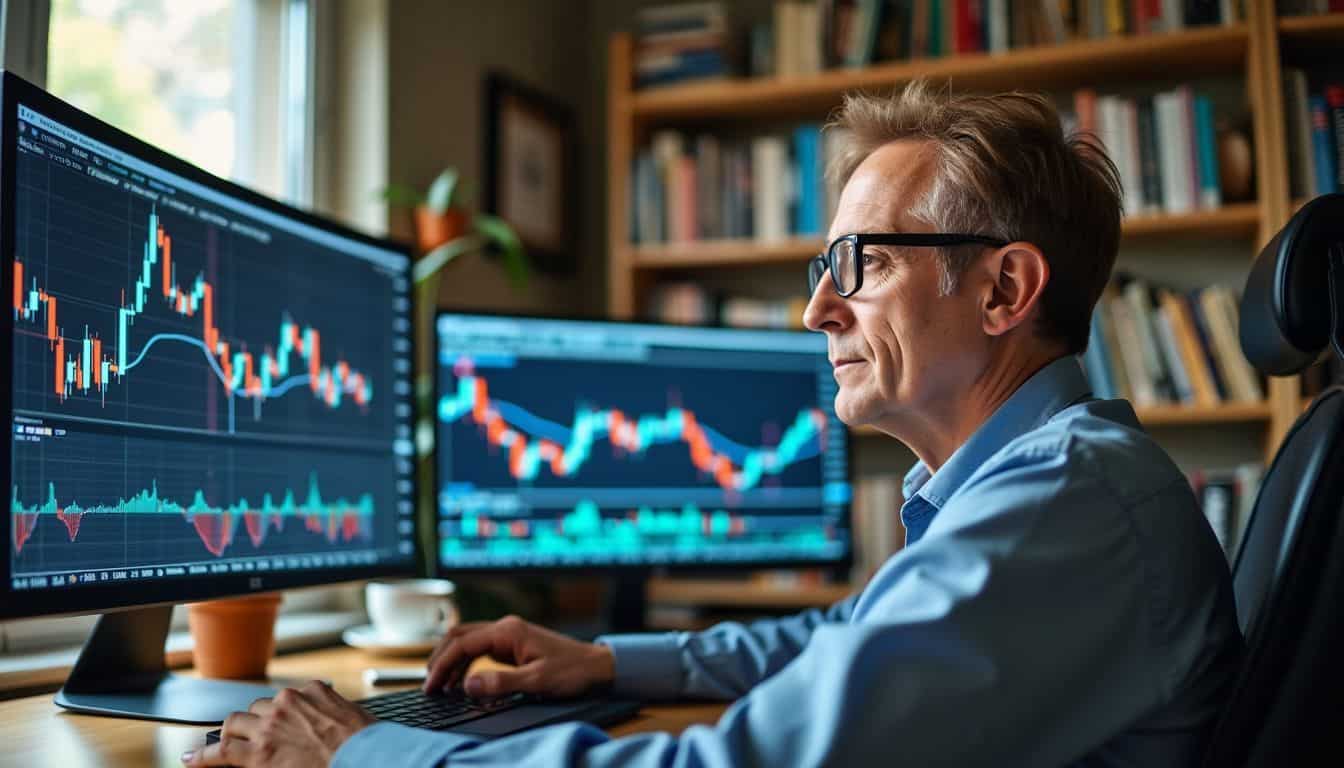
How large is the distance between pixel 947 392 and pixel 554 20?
2.10m

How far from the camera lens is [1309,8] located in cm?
225

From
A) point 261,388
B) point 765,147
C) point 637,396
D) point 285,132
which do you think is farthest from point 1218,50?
point 261,388

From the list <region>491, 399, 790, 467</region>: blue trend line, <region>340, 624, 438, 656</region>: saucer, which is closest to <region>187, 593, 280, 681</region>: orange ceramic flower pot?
<region>340, 624, 438, 656</region>: saucer

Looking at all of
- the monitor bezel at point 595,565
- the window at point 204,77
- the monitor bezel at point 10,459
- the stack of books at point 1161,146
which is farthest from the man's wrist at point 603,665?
the stack of books at point 1161,146

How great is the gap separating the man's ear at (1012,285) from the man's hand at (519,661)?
0.56 m

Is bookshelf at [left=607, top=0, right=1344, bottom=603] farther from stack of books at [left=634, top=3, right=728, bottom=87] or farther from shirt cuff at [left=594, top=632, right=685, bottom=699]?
shirt cuff at [left=594, top=632, right=685, bottom=699]

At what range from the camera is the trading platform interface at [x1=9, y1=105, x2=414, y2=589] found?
951 millimetres

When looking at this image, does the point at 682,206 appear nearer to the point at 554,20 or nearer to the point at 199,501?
the point at 554,20

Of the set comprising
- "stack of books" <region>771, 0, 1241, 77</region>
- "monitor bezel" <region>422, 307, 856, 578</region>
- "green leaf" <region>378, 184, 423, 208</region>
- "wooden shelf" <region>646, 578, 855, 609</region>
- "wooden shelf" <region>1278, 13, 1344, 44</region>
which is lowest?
"wooden shelf" <region>646, 578, 855, 609</region>

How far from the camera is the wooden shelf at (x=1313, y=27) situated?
2201 mm

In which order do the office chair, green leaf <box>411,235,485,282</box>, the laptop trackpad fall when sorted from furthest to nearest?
green leaf <box>411,235,485,282</box> < the laptop trackpad < the office chair

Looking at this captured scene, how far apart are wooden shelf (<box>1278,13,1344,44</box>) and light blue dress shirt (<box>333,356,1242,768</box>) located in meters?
1.72

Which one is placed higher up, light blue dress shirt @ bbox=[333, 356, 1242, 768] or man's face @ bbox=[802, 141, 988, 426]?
man's face @ bbox=[802, 141, 988, 426]

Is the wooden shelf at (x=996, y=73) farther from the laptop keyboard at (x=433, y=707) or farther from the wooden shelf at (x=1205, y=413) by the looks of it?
the laptop keyboard at (x=433, y=707)
